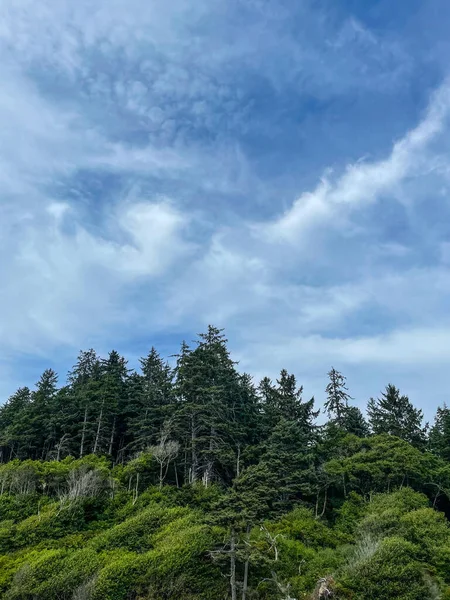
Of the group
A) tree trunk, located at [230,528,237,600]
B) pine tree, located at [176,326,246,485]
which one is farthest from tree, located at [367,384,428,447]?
tree trunk, located at [230,528,237,600]

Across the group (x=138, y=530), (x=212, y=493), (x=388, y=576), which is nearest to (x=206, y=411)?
(x=212, y=493)

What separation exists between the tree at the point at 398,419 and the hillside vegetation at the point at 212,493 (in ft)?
0.54

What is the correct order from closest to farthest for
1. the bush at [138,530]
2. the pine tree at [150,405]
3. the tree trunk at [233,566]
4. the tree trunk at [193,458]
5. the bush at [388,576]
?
1. the bush at [388,576]
2. the tree trunk at [233,566]
3. the bush at [138,530]
4. the tree trunk at [193,458]
5. the pine tree at [150,405]

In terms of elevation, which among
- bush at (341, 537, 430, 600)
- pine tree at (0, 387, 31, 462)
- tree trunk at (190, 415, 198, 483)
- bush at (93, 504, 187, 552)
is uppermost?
pine tree at (0, 387, 31, 462)

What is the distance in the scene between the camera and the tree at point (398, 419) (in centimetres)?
4984

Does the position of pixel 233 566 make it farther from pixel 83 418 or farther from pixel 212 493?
pixel 83 418

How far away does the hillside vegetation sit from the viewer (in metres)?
24.4

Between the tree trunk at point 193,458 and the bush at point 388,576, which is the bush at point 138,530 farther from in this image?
the bush at point 388,576

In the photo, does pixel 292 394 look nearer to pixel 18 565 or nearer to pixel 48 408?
pixel 48 408

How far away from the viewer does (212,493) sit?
3541 cm

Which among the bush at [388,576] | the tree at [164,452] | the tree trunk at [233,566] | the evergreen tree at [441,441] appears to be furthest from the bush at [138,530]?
the evergreen tree at [441,441]

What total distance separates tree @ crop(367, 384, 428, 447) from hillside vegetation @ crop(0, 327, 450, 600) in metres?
0.17

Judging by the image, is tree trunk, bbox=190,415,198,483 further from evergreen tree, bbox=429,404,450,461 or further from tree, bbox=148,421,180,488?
evergreen tree, bbox=429,404,450,461

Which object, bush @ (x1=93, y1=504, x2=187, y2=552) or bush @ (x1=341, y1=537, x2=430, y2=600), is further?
bush @ (x1=93, y1=504, x2=187, y2=552)
